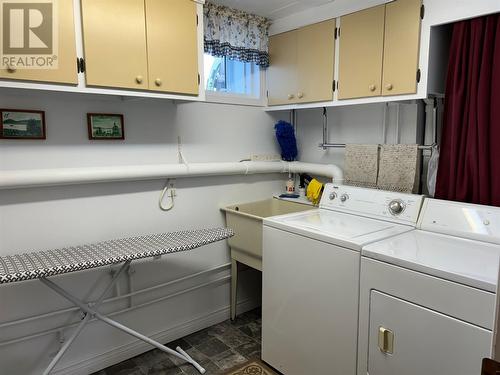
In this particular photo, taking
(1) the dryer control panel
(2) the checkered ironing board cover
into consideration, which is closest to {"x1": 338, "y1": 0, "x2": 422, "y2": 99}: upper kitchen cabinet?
(1) the dryer control panel

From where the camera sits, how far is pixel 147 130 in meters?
2.30

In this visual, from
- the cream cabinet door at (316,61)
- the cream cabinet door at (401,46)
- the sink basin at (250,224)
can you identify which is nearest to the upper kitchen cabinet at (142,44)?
the cream cabinet door at (316,61)

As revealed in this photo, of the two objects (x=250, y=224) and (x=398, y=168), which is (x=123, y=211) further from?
(x=398, y=168)

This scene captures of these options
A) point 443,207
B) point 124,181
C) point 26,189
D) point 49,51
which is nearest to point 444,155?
point 443,207

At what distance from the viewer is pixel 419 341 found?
1.41 metres

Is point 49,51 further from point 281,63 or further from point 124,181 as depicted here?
point 281,63

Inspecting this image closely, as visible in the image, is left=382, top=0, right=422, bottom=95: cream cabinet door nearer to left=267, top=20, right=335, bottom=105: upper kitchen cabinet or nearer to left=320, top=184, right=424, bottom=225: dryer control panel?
left=267, top=20, right=335, bottom=105: upper kitchen cabinet

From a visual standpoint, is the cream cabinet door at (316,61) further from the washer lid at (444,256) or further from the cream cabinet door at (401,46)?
the washer lid at (444,256)

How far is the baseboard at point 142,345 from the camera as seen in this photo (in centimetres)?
213

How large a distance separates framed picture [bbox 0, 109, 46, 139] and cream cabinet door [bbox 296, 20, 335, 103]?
1.71 m

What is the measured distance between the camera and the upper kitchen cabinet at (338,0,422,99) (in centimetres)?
194

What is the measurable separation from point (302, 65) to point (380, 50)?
0.62 metres

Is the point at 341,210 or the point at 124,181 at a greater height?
the point at 124,181

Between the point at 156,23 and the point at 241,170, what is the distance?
3.87 feet
